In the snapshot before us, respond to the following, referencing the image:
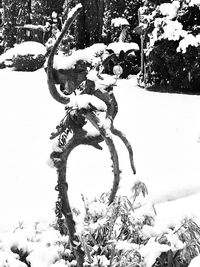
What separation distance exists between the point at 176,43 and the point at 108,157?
3.64 metres

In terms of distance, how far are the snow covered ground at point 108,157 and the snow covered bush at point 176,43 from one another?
474mm

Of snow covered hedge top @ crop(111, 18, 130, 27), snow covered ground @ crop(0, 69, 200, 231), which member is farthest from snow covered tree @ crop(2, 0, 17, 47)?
snow covered ground @ crop(0, 69, 200, 231)

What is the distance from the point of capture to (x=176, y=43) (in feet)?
25.8

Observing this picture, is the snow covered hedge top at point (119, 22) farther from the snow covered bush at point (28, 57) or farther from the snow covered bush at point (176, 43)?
the snow covered bush at point (28, 57)

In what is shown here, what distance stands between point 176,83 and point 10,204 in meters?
5.31

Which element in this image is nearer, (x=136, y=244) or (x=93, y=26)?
(x=136, y=244)

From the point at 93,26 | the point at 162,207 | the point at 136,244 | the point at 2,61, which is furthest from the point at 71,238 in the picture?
the point at 2,61

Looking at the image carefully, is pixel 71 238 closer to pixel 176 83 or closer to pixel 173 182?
pixel 173 182

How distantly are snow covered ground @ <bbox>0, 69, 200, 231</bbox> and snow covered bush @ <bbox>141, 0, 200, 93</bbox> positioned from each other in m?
0.47

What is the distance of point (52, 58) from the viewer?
2.25m

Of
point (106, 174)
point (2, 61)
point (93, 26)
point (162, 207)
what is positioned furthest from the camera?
point (2, 61)

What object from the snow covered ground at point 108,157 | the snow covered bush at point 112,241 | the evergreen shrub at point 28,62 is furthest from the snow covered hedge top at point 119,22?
the snow covered bush at point 112,241

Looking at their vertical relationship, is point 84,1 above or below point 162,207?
above

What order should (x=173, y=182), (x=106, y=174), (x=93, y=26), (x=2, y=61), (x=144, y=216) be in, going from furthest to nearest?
(x=2, y=61) → (x=93, y=26) → (x=106, y=174) → (x=173, y=182) → (x=144, y=216)
